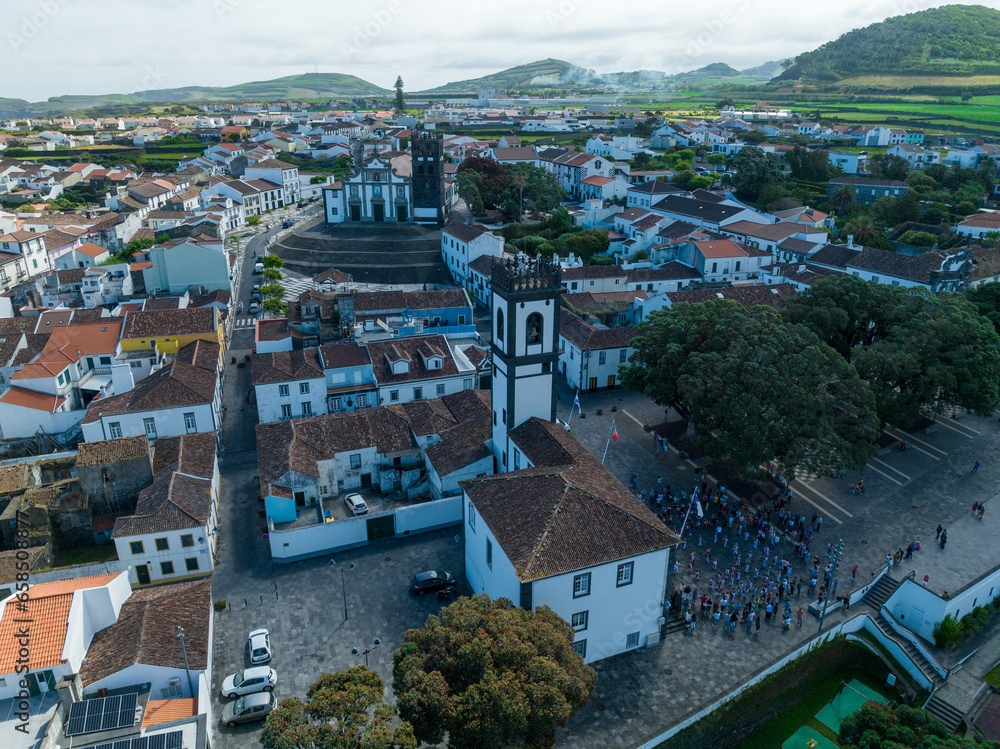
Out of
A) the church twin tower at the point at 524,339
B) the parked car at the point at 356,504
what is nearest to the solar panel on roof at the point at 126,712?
the parked car at the point at 356,504

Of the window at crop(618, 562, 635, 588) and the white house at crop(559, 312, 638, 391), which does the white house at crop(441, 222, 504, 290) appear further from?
the window at crop(618, 562, 635, 588)

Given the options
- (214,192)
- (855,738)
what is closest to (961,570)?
(855,738)

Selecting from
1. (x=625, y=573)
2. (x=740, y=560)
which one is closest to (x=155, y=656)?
(x=625, y=573)

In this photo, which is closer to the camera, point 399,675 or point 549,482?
point 399,675

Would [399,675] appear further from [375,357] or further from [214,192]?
[214,192]

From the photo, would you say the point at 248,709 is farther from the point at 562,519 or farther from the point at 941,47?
the point at 941,47

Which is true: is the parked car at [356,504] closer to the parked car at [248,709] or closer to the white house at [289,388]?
the white house at [289,388]

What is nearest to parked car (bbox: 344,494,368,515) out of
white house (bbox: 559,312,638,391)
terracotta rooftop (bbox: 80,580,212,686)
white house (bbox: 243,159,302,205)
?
terracotta rooftop (bbox: 80,580,212,686)
